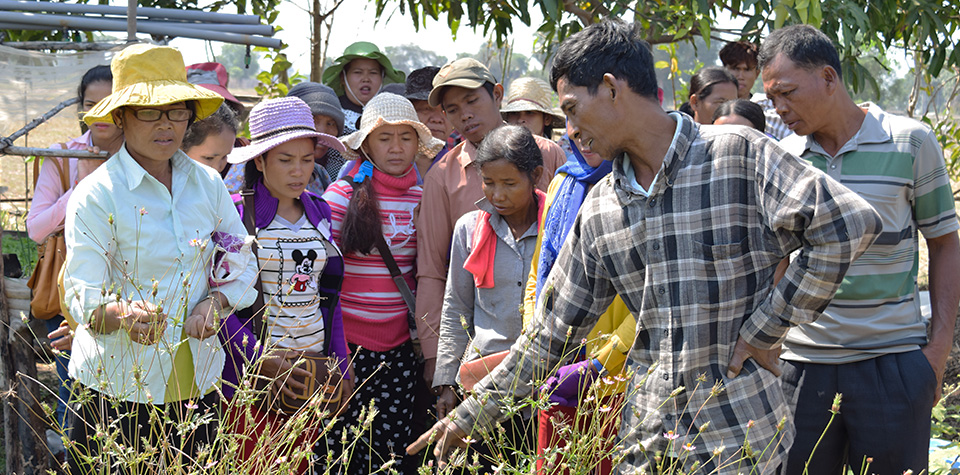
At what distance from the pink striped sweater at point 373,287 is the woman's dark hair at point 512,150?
640 millimetres

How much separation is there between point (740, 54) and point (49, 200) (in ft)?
12.7

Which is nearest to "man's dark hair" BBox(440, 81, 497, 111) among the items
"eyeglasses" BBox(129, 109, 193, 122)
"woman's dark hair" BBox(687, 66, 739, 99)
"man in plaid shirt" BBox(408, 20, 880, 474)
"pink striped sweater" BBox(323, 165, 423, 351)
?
"pink striped sweater" BBox(323, 165, 423, 351)

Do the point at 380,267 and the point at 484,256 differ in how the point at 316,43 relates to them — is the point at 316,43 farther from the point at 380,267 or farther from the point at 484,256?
the point at 484,256

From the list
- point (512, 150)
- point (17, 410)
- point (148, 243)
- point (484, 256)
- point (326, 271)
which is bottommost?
point (17, 410)

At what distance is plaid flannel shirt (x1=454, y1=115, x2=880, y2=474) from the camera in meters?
1.88

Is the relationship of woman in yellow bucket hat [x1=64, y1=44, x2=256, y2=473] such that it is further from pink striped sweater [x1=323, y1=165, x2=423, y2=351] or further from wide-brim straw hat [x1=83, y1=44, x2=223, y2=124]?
pink striped sweater [x1=323, y1=165, x2=423, y2=351]

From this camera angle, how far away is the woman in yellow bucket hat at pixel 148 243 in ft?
7.60

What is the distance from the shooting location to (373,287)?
3.51 meters

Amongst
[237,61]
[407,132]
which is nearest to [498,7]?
[407,132]

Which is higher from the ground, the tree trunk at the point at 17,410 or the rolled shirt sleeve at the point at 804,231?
the rolled shirt sleeve at the point at 804,231

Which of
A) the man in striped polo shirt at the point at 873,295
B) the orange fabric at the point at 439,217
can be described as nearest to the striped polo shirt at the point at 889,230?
the man in striped polo shirt at the point at 873,295

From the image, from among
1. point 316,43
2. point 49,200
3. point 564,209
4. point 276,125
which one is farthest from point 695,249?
point 316,43

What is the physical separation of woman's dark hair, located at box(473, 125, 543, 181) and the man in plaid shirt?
3.20 ft

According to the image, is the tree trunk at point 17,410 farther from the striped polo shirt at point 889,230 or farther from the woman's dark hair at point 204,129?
the striped polo shirt at point 889,230
